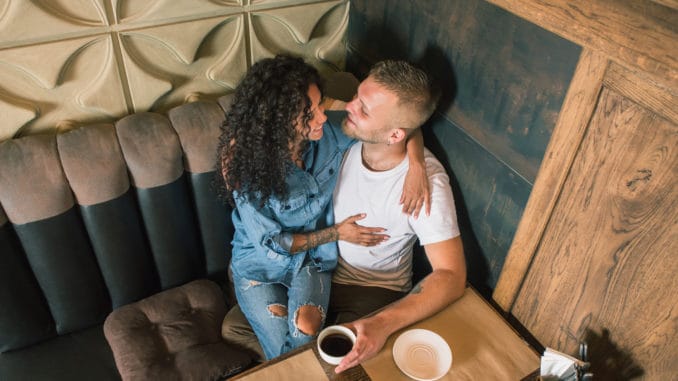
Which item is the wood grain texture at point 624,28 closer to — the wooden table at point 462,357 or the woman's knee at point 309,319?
the wooden table at point 462,357

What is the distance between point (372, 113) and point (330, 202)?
417 mm

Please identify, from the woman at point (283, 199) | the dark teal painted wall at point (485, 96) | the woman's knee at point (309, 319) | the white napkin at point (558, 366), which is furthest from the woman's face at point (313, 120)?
the white napkin at point (558, 366)

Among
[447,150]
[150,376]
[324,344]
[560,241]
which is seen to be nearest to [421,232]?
[447,150]

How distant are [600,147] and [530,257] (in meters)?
0.44

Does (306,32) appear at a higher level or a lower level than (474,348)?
higher

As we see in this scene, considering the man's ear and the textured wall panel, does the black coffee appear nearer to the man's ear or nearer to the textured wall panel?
the man's ear

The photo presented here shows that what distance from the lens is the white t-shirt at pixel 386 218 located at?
65.8 inches

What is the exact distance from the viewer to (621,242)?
1.24 m

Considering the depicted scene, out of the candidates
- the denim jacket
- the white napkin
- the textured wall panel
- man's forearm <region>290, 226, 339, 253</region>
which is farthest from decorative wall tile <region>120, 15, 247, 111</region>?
Result: the white napkin

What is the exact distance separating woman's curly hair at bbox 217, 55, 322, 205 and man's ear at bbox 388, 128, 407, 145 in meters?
0.30

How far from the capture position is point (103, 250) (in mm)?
1785

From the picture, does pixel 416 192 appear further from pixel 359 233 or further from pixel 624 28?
pixel 624 28

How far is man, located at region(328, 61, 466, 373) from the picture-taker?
1545 millimetres

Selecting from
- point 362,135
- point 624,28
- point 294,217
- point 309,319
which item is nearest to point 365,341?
point 309,319
